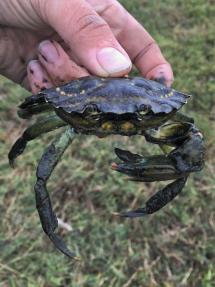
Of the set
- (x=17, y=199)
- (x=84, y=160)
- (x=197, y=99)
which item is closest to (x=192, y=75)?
(x=197, y=99)

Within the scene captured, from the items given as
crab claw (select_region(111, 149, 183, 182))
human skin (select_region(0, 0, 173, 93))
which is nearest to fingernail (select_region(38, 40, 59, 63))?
human skin (select_region(0, 0, 173, 93))

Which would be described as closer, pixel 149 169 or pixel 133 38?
pixel 149 169

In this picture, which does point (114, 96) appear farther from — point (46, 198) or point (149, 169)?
point (46, 198)

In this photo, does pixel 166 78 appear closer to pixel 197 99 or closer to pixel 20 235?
pixel 20 235

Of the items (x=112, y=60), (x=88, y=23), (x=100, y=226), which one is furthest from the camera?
(x=100, y=226)

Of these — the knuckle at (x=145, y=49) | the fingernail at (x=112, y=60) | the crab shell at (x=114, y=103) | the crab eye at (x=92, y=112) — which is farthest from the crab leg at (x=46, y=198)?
the knuckle at (x=145, y=49)

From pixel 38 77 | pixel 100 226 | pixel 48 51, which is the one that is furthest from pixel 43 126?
pixel 100 226
